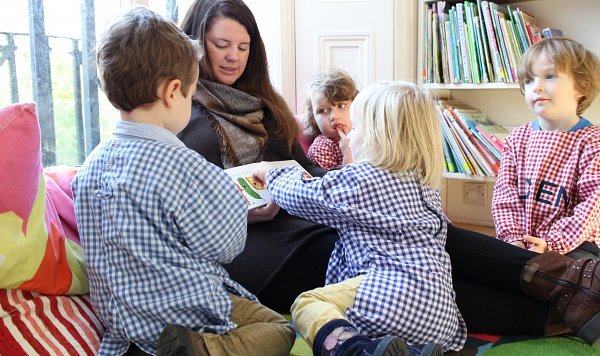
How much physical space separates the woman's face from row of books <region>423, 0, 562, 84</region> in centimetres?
110

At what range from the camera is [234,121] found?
5.42ft

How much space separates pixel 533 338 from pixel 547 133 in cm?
69

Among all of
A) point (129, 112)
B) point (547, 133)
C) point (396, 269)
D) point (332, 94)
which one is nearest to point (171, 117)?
point (129, 112)

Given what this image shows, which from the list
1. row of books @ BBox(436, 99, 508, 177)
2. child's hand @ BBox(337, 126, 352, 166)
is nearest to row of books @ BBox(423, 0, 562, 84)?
row of books @ BBox(436, 99, 508, 177)

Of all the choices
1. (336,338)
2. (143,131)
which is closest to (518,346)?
(336,338)

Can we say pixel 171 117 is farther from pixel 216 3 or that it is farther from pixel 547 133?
pixel 547 133

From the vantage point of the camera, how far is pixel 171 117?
3.92ft

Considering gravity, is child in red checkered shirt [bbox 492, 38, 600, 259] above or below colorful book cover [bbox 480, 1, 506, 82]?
below

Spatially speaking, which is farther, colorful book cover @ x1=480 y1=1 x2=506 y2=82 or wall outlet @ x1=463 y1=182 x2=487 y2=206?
wall outlet @ x1=463 y1=182 x2=487 y2=206

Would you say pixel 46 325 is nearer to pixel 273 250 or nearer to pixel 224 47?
pixel 273 250

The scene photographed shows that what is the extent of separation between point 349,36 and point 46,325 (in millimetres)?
1988

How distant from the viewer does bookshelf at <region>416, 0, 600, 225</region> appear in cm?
248

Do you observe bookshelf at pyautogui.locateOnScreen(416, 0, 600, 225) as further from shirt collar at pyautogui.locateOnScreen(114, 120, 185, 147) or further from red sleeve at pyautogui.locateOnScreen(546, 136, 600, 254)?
shirt collar at pyautogui.locateOnScreen(114, 120, 185, 147)

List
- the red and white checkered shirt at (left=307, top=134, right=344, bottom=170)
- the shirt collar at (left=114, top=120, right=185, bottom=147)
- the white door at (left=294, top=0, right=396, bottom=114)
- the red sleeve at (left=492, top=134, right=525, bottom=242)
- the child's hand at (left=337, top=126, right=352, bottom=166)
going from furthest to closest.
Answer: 1. the white door at (left=294, top=0, right=396, bottom=114)
2. the red and white checkered shirt at (left=307, top=134, right=344, bottom=170)
3. the child's hand at (left=337, top=126, right=352, bottom=166)
4. the red sleeve at (left=492, top=134, right=525, bottom=242)
5. the shirt collar at (left=114, top=120, right=185, bottom=147)
